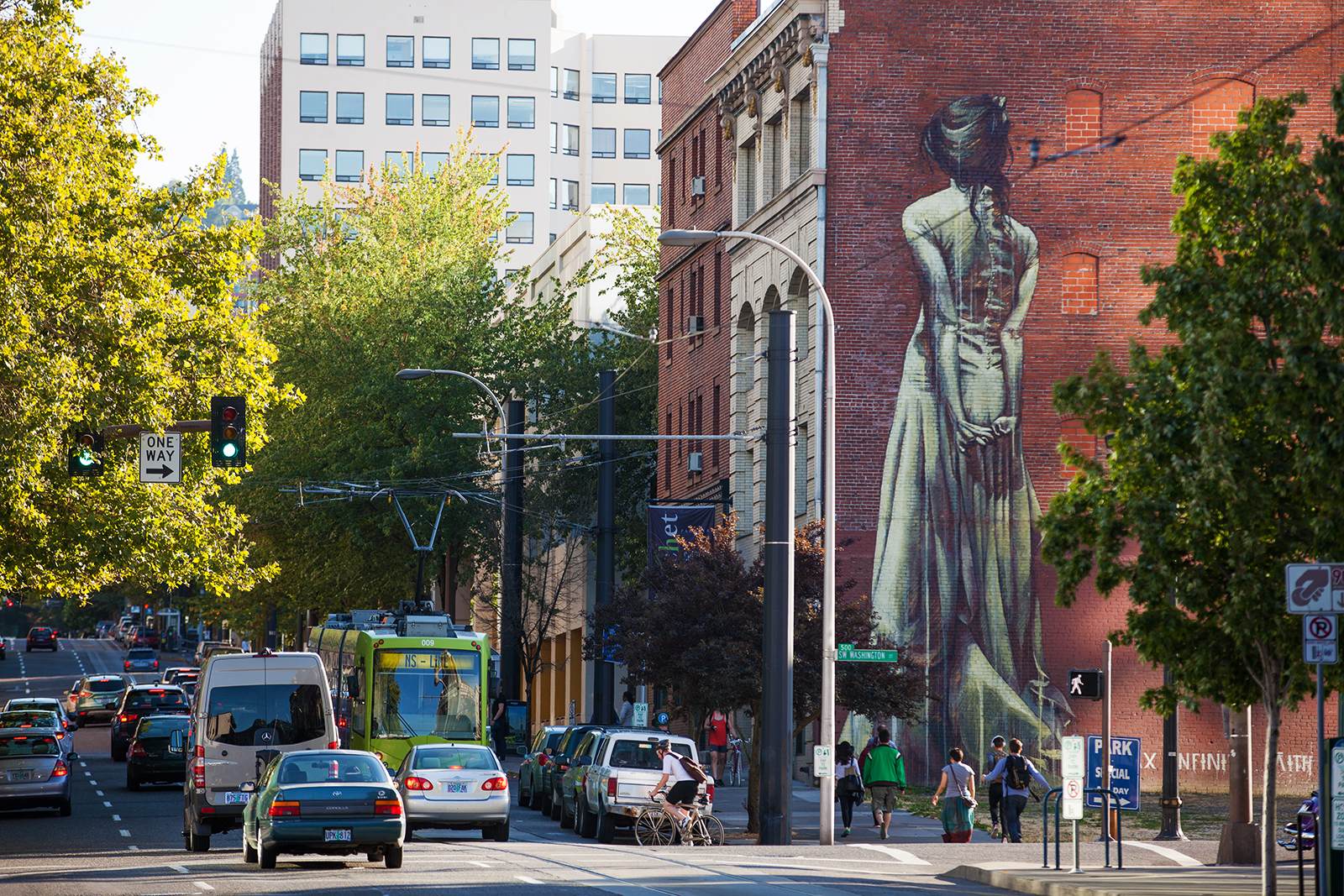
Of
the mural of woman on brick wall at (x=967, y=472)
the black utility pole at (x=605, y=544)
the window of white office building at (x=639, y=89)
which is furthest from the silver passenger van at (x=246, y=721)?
the window of white office building at (x=639, y=89)

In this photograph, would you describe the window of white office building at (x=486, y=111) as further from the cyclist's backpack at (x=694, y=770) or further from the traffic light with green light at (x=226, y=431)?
the traffic light with green light at (x=226, y=431)

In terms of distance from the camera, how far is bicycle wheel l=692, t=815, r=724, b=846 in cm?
2825

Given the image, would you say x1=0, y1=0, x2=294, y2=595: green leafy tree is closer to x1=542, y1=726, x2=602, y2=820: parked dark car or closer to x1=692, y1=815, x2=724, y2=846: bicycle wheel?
x1=542, y1=726, x2=602, y2=820: parked dark car

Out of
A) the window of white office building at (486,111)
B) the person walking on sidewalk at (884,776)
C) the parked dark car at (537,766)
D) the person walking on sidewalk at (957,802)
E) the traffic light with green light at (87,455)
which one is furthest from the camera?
the window of white office building at (486,111)

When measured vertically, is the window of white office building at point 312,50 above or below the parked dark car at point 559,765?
above

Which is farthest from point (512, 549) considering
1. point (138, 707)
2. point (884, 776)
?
point (884, 776)

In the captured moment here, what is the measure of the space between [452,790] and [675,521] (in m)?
13.2

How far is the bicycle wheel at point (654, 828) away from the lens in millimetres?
28344

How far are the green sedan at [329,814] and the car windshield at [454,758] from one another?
4.70 m

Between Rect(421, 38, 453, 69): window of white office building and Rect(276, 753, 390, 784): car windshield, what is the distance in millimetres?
91005

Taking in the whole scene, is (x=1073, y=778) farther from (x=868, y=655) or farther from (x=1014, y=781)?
(x=1014, y=781)

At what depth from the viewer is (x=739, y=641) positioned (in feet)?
108

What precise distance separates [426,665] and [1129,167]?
19484 mm

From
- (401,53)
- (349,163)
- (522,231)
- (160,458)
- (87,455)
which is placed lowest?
(87,455)
